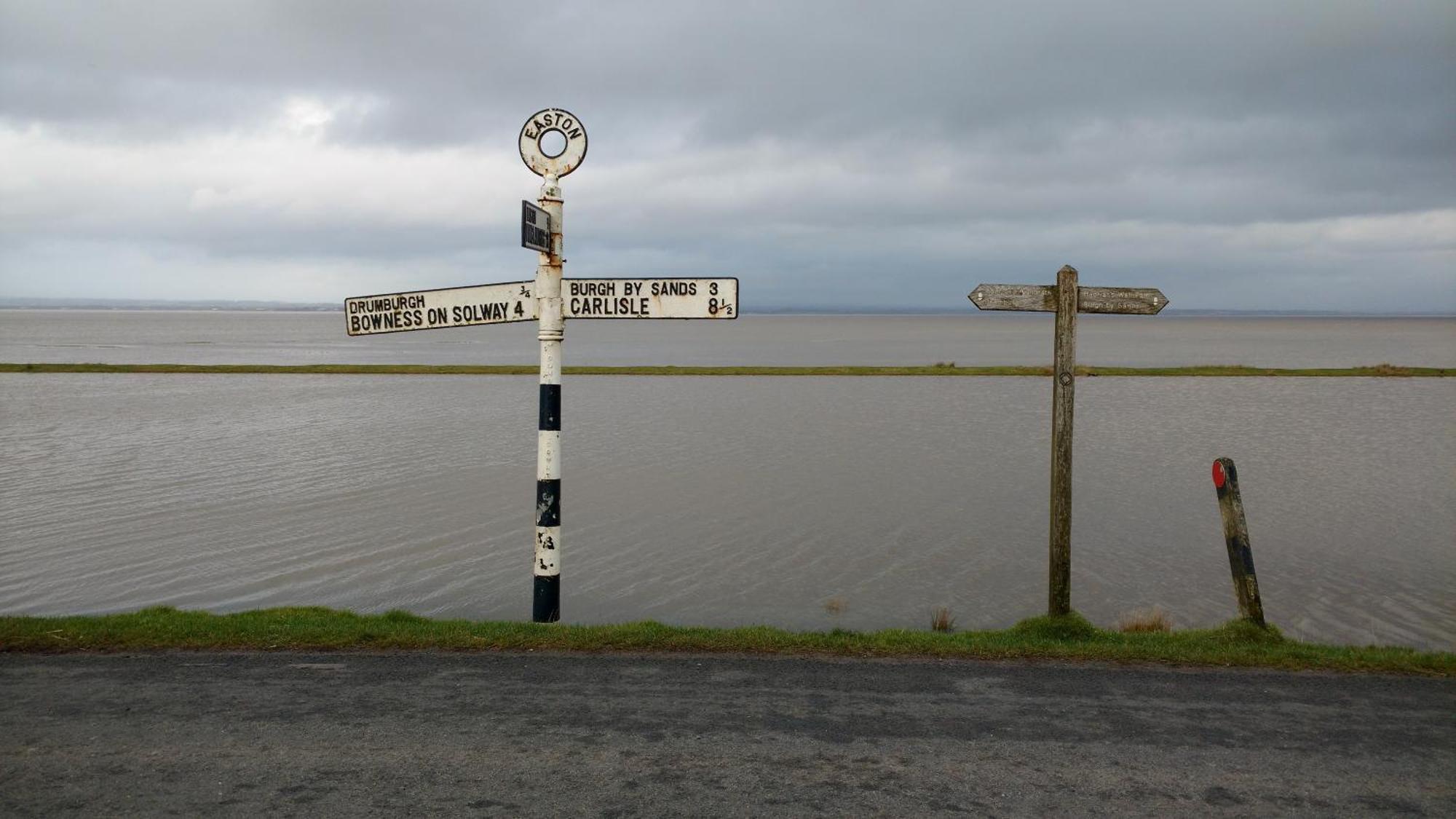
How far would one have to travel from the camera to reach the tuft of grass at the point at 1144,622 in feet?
36.9

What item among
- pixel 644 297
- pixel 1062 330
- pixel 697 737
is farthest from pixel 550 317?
pixel 1062 330

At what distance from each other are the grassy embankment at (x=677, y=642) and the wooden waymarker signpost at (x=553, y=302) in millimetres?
846

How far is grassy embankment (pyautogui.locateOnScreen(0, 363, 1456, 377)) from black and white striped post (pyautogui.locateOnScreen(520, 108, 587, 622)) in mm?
56672

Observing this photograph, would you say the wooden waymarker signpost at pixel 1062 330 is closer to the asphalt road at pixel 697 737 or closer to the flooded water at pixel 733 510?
the asphalt road at pixel 697 737

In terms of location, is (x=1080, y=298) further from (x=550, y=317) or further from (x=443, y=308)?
(x=443, y=308)

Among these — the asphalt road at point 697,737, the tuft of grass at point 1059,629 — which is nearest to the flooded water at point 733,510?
the tuft of grass at point 1059,629

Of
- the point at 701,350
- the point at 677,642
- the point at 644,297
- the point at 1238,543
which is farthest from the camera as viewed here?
the point at 701,350

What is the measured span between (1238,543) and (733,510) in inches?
450

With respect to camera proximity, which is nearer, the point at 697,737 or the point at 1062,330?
the point at 697,737

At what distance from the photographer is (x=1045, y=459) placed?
1131 inches

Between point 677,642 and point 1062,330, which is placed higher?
point 1062,330

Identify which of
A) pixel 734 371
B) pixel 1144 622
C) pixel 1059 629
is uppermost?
pixel 734 371

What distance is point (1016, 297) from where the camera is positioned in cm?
1052

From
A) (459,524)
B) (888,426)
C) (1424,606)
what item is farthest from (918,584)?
(888,426)
